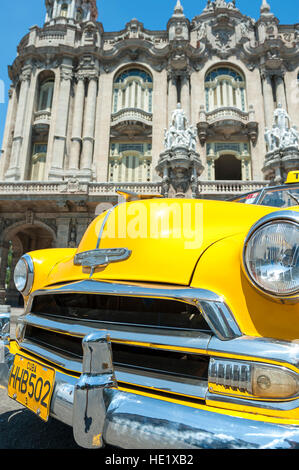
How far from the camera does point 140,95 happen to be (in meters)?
18.1

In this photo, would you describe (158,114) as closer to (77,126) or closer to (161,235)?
(77,126)

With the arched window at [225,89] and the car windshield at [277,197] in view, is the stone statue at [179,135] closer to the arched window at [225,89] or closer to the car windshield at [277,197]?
the arched window at [225,89]

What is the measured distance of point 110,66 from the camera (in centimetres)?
1881

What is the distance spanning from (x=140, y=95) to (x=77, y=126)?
4.67 metres

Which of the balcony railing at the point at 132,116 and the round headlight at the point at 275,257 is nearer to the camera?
the round headlight at the point at 275,257

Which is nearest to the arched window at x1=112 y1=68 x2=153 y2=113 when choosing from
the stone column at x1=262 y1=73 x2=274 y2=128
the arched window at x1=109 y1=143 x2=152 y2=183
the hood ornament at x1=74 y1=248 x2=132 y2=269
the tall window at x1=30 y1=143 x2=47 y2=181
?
the arched window at x1=109 y1=143 x2=152 y2=183

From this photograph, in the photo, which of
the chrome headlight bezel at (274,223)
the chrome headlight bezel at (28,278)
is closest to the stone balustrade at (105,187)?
the chrome headlight bezel at (28,278)

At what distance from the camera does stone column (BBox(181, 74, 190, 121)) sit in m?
16.9

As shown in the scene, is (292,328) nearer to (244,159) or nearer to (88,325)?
(88,325)

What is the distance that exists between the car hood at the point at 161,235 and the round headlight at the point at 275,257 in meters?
0.31

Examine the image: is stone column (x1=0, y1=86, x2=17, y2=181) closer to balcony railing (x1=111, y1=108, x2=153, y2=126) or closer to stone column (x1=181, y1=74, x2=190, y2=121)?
balcony railing (x1=111, y1=108, x2=153, y2=126)

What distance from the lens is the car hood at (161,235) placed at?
1443 mm

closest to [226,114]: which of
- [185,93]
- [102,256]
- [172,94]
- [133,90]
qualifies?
[185,93]

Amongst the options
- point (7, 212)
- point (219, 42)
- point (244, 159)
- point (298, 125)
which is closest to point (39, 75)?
point (7, 212)
